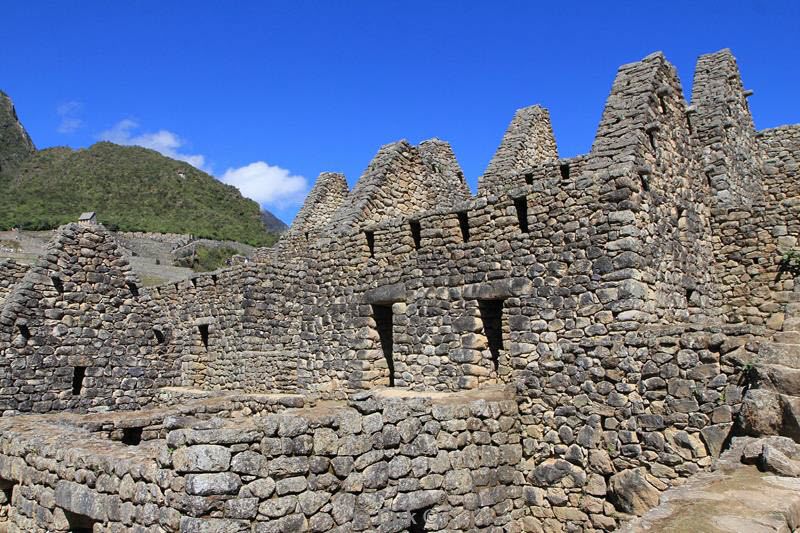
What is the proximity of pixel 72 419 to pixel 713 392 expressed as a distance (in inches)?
304

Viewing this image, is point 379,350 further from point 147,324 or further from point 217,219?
point 217,219

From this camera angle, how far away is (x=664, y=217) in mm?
9453

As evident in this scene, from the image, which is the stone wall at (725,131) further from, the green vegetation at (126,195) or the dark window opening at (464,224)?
the green vegetation at (126,195)

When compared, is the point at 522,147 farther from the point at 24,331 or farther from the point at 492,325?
the point at 24,331

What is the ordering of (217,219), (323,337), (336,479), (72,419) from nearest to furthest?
1. (336,479)
2. (72,419)
3. (323,337)
4. (217,219)

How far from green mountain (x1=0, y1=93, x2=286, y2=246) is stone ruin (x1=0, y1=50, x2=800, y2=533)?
173 ft

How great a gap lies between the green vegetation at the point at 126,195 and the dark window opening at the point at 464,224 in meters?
55.8

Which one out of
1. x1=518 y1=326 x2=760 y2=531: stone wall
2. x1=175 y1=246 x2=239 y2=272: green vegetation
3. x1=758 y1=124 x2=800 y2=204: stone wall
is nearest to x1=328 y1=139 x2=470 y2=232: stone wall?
x1=518 y1=326 x2=760 y2=531: stone wall

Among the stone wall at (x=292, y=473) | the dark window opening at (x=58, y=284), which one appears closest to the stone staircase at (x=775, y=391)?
the stone wall at (x=292, y=473)

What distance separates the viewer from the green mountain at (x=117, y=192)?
6762 centimetres

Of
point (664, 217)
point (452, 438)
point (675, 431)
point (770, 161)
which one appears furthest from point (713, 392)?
point (770, 161)

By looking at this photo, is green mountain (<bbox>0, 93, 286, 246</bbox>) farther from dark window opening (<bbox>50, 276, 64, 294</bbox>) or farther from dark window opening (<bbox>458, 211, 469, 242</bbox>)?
dark window opening (<bbox>458, 211, 469, 242</bbox>)

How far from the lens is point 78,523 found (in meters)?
6.63

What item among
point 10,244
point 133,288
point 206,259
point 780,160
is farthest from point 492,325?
point 206,259
